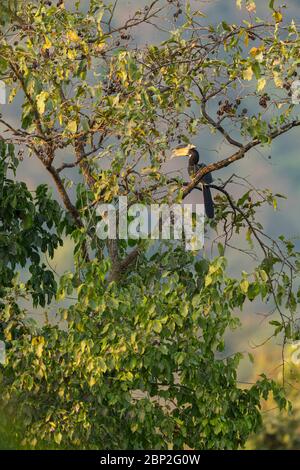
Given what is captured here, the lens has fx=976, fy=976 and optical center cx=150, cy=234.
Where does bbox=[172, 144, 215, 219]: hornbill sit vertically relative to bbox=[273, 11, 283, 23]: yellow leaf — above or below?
below

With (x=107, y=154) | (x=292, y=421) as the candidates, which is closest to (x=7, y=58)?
(x=107, y=154)

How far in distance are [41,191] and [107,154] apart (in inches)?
52.8

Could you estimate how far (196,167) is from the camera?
11.2 meters

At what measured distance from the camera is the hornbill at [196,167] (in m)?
11.1

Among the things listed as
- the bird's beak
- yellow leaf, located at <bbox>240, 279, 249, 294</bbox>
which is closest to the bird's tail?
the bird's beak

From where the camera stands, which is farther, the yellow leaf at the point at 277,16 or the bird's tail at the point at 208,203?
the bird's tail at the point at 208,203

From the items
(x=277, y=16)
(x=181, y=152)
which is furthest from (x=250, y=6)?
(x=181, y=152)

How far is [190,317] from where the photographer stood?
32.2 feet

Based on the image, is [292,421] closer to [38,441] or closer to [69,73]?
[38,441]

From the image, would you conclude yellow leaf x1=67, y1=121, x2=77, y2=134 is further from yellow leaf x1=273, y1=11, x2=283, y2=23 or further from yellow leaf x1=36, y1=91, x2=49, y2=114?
yellow leaf x1=273, y1=11, x2=283, y2=23

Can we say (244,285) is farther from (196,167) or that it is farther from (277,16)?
(277,16)

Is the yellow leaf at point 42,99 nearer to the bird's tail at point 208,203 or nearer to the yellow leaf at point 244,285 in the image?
the bird's tail at point 208,203

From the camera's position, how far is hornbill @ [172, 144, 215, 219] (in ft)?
36.3

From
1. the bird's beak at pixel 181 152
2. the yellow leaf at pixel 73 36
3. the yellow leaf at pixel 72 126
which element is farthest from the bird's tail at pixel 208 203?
the yellow leaf at pixel 73 36
